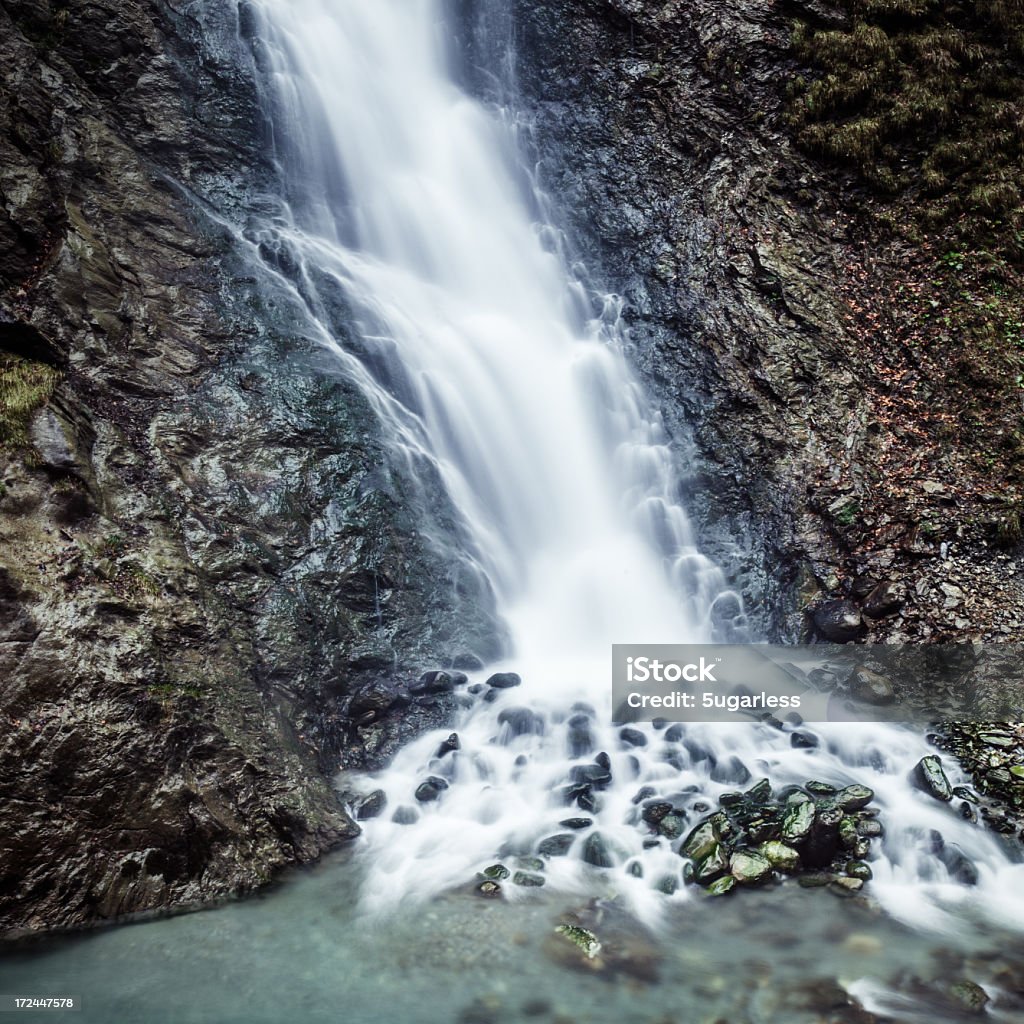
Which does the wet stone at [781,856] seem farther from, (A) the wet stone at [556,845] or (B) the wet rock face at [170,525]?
(B) the wet rock face at [170,525]

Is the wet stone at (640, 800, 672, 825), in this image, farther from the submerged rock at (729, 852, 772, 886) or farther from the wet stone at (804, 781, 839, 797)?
the wet stone at (804, 781, 839, 797)

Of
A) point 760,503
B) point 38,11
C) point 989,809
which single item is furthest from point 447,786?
point 38,11

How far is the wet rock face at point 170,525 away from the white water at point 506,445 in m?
0.70

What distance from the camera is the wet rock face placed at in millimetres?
5426

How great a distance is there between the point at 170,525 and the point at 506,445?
4.99m

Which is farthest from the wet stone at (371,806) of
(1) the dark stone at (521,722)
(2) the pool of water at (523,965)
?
(1) the dark stone at (521,722)

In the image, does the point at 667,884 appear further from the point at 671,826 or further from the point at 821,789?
the point at 821,789

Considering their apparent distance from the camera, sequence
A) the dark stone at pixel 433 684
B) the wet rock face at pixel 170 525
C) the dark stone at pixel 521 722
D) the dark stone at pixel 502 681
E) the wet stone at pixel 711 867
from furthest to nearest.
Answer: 1. the dark stone at pixel 502 681
2. the dark stone at pixel 433 684
3. the dark stone at pixel 521 722
4. the wet stone at pixel 711 867
5. the wet rock face at pixel 170 525

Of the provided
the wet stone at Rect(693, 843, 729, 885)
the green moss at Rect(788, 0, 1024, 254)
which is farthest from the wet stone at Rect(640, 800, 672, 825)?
the green moss at Rect(788, 0, 1024, 254)

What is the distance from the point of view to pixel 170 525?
23.5 feet

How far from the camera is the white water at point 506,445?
250 inches

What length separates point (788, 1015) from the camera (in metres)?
4.41

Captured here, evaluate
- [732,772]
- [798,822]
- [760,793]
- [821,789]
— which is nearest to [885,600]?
[821,789]

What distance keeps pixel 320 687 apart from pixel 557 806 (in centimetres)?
269
